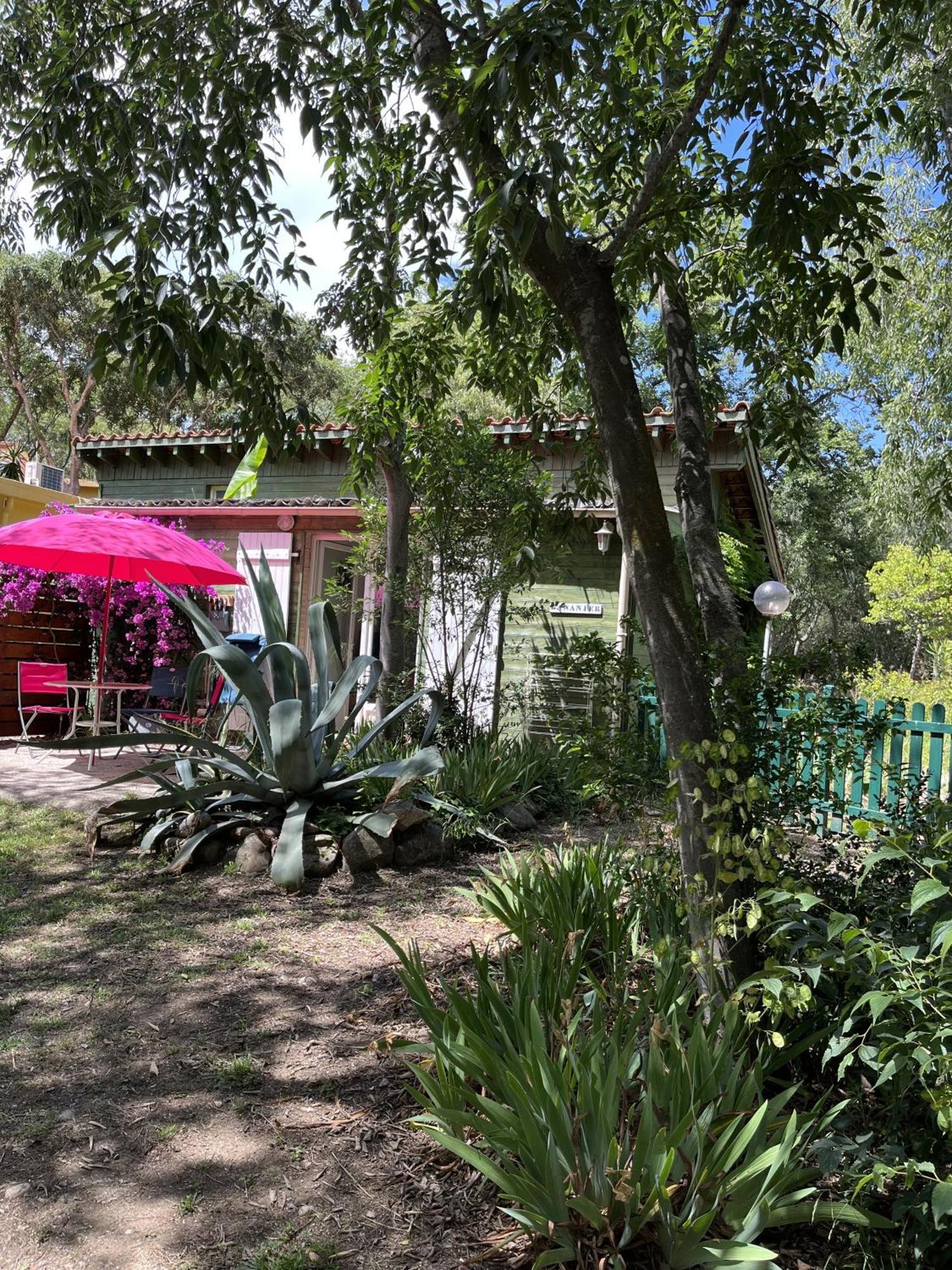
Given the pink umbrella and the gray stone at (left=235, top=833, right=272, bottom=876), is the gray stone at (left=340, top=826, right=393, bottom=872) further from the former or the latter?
the pink umbrella

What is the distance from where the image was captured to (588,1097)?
188cm

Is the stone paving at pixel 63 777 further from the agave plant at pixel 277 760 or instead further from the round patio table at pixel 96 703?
the agave plant at pixel 277 760

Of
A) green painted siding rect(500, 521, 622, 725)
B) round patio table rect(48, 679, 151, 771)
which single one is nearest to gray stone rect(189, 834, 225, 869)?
round patio table rect(48, 679, 151, 771)

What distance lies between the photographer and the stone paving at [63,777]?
21.1 ft

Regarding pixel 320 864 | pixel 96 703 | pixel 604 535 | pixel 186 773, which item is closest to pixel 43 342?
pixel 96 703

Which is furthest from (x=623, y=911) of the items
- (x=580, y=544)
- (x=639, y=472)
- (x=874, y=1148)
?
(x=580, y=544)

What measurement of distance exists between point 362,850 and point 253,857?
2.00 ft

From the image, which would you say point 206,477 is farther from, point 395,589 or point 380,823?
point 380,823

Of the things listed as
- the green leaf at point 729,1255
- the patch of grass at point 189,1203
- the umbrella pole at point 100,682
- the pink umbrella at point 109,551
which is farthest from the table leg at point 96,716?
the green leaf at point 729,1255

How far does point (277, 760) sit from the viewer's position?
496 cm

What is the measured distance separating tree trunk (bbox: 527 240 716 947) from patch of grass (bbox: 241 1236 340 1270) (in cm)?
123

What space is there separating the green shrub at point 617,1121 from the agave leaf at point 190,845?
8.32ft

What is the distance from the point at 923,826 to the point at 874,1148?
947 mm

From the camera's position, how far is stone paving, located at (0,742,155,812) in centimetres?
643
